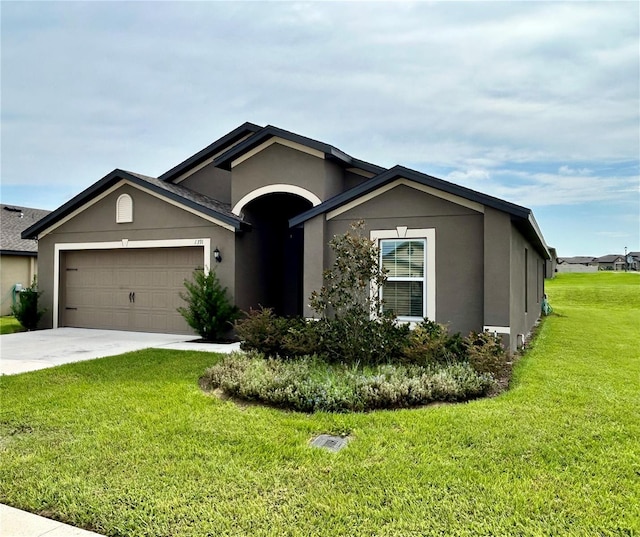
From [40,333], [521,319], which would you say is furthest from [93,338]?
[521,319]

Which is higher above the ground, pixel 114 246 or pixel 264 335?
pixel 114 246

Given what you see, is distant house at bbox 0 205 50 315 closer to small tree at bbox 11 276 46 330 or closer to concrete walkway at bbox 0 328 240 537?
small tree at bbox 11 276 46 330

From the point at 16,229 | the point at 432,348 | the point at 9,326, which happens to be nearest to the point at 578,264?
→ the point at 16,229

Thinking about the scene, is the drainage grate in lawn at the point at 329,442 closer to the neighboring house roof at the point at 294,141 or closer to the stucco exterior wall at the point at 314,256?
the stucco exterior wall at the point at 314,256

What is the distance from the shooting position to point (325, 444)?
4.68 m

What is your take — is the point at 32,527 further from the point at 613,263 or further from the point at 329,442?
the point at 613,263

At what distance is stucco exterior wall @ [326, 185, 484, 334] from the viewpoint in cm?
930

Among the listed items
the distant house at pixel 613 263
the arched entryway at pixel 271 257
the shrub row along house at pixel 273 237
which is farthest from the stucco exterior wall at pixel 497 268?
the distant house at pixel 613 263

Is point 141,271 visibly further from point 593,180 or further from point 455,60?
point 593,180

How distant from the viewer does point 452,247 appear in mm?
9453

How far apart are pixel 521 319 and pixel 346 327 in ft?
18.9

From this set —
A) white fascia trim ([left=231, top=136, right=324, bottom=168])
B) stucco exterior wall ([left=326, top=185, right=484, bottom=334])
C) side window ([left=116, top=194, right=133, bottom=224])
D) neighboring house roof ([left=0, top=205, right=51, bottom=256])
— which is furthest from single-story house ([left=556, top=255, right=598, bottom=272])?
side window ([left=116, top=194, right=133, bottom=224])

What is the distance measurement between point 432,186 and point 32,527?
825 centimetres

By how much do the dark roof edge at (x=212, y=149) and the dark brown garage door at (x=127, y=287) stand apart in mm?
2931
